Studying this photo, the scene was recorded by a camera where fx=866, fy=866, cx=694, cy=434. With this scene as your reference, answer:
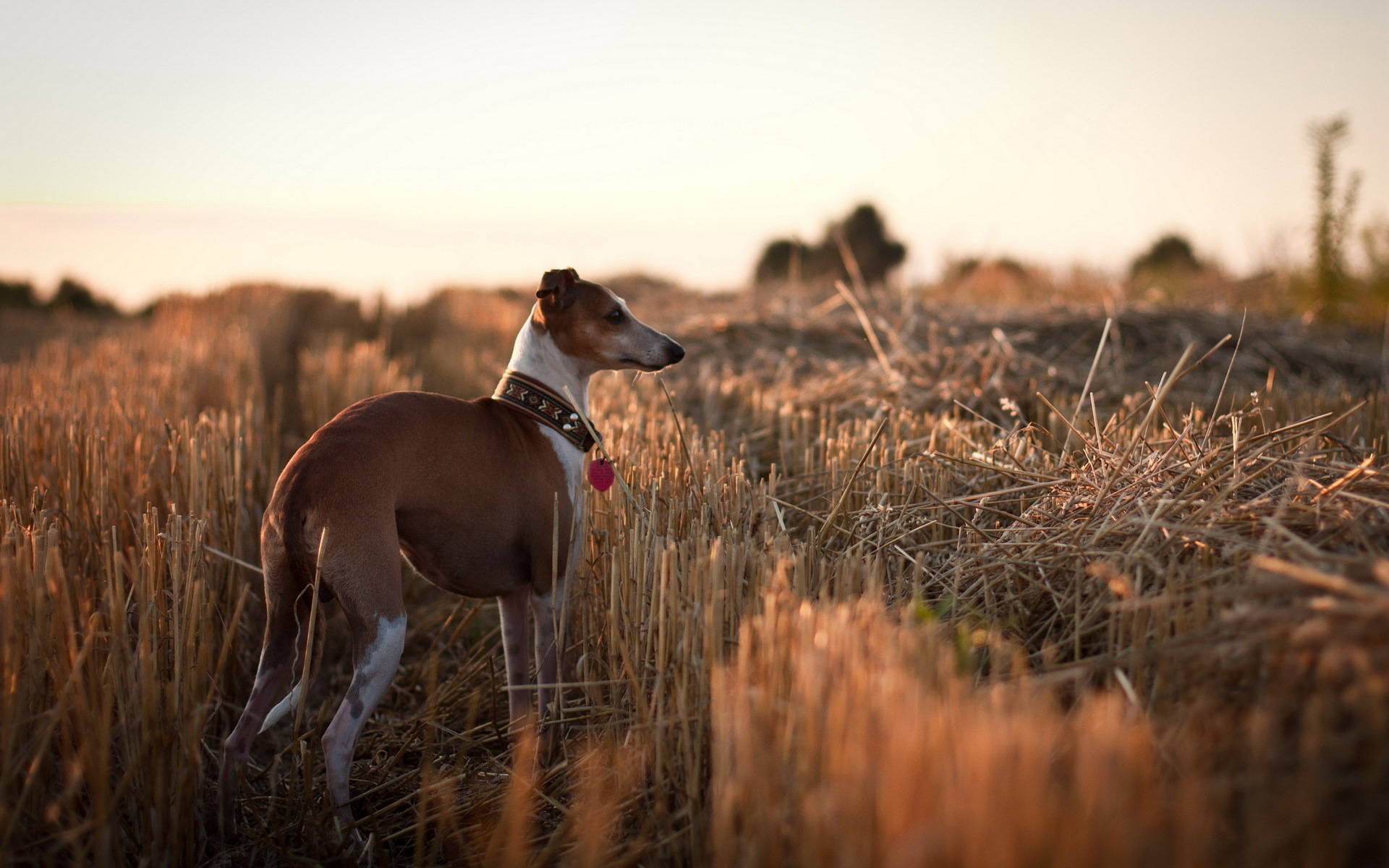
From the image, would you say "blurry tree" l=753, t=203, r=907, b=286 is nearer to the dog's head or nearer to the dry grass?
the dry grass

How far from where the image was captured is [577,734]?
292cm

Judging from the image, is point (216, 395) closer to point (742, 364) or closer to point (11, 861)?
point (742, 364)

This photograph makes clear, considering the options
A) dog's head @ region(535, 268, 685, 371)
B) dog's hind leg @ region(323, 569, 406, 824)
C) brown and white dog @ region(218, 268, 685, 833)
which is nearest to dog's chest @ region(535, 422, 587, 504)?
brown and white dog @ region(218, 268, 685, 833)

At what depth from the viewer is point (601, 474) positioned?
3352 millimetres

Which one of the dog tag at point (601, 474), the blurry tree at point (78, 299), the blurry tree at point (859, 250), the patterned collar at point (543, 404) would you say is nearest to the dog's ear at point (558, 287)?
the patterned collar at point (543, 404)

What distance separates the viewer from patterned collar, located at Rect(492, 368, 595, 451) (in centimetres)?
343

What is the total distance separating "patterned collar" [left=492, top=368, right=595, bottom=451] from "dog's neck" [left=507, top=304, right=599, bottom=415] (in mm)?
68

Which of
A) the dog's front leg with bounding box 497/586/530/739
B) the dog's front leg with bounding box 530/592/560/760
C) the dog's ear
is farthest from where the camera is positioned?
the dog's ear

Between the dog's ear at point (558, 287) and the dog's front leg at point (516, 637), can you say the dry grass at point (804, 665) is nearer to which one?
the dog's front leg at point (516, 637)

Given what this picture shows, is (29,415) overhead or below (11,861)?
A: overhead

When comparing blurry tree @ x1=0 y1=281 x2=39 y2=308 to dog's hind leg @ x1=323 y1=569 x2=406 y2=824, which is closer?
dog's hind leg @ x1=323 y1=569 x2=406 y2=824

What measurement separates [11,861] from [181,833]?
0.41 m

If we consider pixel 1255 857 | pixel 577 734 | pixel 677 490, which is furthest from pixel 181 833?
pixel 1255 857

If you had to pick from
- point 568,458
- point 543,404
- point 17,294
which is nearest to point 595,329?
point 543,404
